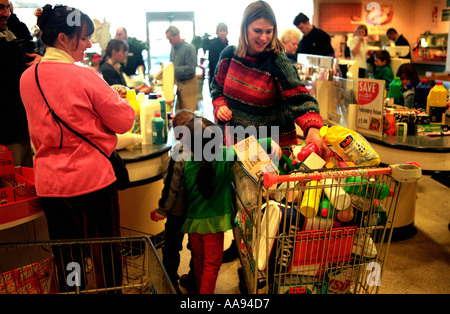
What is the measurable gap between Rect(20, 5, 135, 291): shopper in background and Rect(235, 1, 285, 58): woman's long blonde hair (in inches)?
30.2

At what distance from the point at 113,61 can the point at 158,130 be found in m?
2.46

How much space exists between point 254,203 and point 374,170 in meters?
0.53

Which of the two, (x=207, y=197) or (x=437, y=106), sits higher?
(x=437, y=106)

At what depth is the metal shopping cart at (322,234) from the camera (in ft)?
5.83

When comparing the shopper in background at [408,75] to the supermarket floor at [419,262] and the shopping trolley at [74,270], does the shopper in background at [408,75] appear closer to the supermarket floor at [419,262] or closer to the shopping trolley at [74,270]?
the supermarket floor at [419,262]

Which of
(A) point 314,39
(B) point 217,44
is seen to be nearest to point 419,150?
(A) point 314,39

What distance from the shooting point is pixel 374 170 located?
67.9 inches

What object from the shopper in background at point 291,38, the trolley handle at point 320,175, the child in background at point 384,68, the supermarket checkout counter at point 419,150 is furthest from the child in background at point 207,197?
the child in background at point 384,68

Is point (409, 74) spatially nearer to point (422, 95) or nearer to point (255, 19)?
point (422, 95)

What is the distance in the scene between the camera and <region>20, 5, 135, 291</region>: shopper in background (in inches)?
76.1

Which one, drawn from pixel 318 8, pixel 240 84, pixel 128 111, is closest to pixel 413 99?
pixel 240 84

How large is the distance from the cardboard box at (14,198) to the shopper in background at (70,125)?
12 cm

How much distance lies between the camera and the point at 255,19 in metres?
2.32

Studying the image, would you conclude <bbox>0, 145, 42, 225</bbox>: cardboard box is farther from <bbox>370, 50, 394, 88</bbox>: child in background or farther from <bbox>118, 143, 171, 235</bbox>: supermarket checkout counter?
<bbox>370, 50, 394, 88</bbox>: child in background
